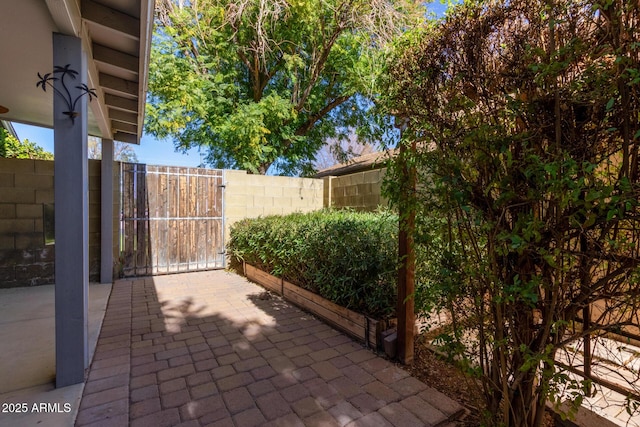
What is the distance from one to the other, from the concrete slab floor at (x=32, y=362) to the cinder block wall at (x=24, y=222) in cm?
58

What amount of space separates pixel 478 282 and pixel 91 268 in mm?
5681

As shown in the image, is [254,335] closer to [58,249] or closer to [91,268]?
[58,249]

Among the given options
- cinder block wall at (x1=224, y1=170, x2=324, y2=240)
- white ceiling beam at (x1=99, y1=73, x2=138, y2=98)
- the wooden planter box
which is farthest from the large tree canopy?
the wooden planter box

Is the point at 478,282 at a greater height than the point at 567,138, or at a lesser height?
lesser

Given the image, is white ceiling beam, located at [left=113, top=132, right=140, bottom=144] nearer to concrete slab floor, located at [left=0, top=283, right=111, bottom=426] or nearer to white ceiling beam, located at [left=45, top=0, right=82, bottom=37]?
concrete slab floor, located at [left=0, top=283, right=111, bottom=426]

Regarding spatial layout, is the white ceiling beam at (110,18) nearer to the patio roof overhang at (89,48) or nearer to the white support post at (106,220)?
the patio roof overhang at (89,48)

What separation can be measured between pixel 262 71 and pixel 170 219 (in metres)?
5.26

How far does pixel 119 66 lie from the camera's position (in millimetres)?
3021

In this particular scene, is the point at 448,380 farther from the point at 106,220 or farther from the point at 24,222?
the point at 24,222

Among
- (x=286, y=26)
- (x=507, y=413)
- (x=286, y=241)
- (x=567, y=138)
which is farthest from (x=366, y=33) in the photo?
(x=507, y=413)

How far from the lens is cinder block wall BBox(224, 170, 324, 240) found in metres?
6.15

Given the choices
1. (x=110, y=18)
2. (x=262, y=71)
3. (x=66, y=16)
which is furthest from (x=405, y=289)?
(x=262, y=71)

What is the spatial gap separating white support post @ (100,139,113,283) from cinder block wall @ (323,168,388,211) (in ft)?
14.3

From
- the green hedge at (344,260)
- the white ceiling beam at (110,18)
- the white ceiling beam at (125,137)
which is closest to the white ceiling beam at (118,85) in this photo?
the white ceiling beam at (110,18)
